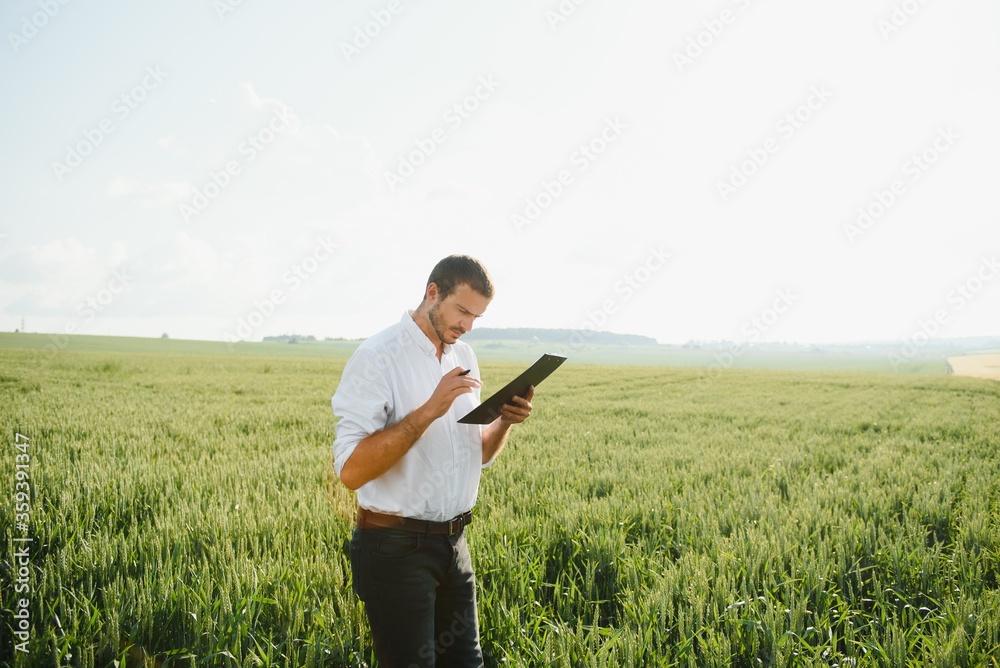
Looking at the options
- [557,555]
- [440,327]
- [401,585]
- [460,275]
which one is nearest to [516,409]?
[440,327]

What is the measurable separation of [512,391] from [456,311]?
44 cm

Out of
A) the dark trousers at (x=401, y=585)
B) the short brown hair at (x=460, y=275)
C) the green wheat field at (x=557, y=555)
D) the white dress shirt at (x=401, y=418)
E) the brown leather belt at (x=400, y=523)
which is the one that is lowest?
the green wheat field at (x=557, y=555)

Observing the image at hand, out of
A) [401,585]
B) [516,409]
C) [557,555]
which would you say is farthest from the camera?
[557,555]

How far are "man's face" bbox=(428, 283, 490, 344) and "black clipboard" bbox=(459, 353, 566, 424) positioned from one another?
1.06 feet

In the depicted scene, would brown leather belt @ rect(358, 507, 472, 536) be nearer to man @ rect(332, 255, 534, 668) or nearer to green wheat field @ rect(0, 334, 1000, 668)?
man @ rect(332, 255, 534, 668)

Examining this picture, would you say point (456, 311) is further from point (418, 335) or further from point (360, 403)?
point (360, 403)

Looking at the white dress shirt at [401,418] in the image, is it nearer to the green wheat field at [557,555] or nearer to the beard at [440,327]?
the beard at [440,327]

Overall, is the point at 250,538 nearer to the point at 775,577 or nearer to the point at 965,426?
the point at 775,577

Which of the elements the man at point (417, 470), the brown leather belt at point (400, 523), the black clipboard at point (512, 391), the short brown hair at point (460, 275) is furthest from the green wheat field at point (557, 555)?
the short brown hair at point (460, 275)

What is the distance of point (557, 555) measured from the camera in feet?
14.9

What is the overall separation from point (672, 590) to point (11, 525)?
17.2ft

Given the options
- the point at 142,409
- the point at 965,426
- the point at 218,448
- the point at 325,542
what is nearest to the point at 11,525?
the point at 325,542

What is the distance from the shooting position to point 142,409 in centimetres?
1282

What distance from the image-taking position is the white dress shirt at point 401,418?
2162 millimetres
